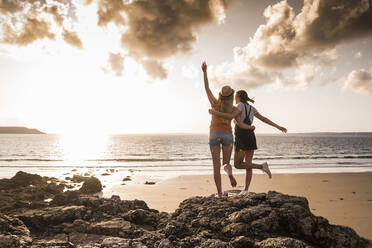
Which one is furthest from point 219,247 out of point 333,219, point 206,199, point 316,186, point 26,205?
point 316,186

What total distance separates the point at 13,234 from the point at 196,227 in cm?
288

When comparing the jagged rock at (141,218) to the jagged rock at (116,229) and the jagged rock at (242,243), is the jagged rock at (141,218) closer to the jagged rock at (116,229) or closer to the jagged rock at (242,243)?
the jagged rock at (116,229)

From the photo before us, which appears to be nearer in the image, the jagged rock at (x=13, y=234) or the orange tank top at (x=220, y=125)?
the jagged rock at (x=13, y=234)

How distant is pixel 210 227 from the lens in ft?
11.9

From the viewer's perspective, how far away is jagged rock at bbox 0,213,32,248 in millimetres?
2979

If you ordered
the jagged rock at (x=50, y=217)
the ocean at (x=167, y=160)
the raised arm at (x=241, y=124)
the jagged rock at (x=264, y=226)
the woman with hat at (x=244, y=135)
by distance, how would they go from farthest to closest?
1. the ocean at (x=167, y=160)
2. the woman with hat at (x=244, y=135)
3. the raised arm at (x=241, y=124)
4. the jagged rock at (x=50, y=217)
5. the jagged rock at (x=264, y=226)

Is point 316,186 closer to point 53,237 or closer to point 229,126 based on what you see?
point 229,126

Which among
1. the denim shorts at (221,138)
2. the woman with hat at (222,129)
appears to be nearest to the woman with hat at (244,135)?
the woman with hat at (222,129)

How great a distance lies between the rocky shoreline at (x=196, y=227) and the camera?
125 inches

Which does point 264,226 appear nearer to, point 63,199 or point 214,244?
point 214,244

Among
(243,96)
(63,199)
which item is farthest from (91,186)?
(243,96)

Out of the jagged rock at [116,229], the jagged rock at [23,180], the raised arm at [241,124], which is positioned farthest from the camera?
the jagged rock at [23,180]

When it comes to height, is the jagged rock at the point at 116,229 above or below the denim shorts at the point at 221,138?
below

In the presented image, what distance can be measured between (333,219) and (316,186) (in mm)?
5967
